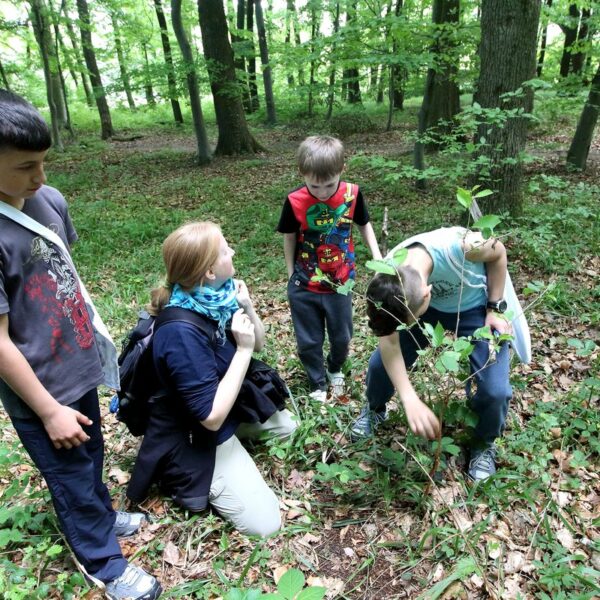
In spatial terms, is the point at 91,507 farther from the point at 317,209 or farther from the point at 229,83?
the point at 229,83

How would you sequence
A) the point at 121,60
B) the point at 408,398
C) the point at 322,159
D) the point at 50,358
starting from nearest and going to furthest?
the point at 50,358
the point at 408,398
the point at 322,159
the point at 121,60

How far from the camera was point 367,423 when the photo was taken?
2.72 m

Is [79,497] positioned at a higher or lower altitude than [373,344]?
higher

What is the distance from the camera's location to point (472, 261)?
2.26 metres

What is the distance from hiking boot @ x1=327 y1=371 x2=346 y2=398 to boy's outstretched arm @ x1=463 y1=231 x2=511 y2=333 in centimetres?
124

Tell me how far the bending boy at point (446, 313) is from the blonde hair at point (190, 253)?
0.80 m

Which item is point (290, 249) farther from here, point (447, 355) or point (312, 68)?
point (312, 68)

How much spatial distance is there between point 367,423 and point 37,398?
1.83 metres

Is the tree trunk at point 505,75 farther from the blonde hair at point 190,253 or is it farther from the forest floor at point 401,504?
the blonde hair at point 190,253

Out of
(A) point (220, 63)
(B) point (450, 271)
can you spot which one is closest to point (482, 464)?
(B) point (450, 271)

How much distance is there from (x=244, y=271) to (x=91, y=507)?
382 cm

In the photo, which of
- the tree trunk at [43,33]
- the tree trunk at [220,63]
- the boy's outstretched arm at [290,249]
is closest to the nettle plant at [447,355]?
the boy's outstretched arm at [290,249]

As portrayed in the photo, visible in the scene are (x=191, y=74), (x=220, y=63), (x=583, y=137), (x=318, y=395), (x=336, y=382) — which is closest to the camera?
(x=318, y=395)

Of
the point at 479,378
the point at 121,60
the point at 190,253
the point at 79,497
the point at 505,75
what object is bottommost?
the point at 79,497
